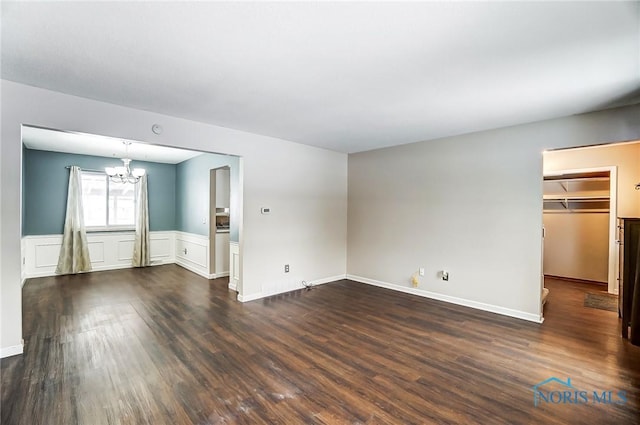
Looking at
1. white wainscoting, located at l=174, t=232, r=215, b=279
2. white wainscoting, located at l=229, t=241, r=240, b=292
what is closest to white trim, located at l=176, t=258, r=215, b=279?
white wainscoting, located at l=174, t=232, r=215, b=279

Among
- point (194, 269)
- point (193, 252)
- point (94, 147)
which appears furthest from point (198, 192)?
point (94, 147)

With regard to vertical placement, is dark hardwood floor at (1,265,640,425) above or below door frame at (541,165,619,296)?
below

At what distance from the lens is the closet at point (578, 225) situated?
18.1ft

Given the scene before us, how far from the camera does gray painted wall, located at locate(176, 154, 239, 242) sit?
515cm

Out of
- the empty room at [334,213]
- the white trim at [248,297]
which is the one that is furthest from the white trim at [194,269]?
the white trim at [248,297]

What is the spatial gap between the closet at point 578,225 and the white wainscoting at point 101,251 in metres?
8.75

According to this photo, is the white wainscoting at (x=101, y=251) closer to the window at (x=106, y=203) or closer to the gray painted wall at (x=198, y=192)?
the window at (x=106, y=203)

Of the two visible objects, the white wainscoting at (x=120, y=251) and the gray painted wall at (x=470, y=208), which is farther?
the white wainscoting at (x=120, y=251)

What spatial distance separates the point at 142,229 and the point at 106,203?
984 mm

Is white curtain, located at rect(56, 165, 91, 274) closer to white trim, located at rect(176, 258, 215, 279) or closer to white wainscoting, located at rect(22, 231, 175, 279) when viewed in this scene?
white wainscoting, located at rect(22, 231, 175, 279)

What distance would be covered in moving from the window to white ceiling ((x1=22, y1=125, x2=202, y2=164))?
27.6 inches

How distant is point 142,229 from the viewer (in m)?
6.96

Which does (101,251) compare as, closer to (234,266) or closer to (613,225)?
(234,266)

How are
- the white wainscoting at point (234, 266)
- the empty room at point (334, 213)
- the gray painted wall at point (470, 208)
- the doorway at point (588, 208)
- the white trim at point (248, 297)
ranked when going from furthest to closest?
the white wainscoting at point (234, 266)
the doorway at point (588, 208)
the white trim at point (248, 297)
the gray painted wall at point (470, 208)
the empty room at point (334, 213)
